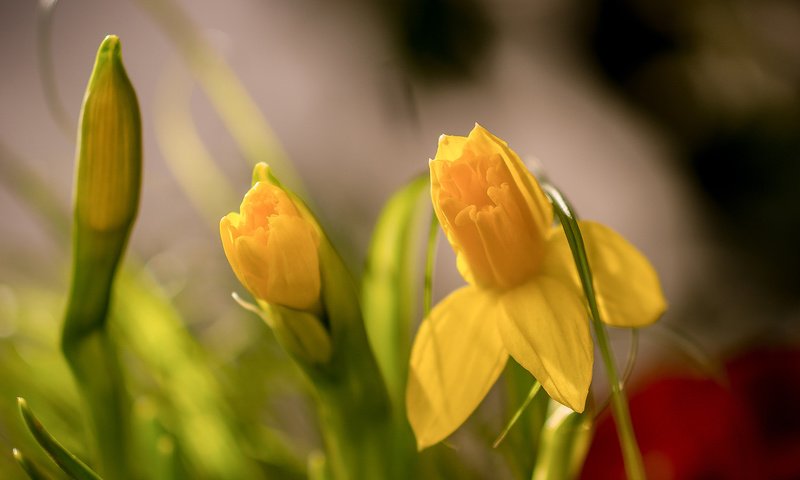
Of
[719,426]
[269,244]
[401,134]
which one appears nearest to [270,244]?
[269,244]

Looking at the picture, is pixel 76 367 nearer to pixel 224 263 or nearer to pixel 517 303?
pixel 517 303

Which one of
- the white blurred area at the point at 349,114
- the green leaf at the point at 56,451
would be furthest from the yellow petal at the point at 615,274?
the white blurred area at the point at 349,114

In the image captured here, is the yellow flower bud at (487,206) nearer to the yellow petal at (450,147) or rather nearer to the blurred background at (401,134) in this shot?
the yellow petal at (450,147)

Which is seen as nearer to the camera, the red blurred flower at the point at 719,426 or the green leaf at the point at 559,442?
the green leaf at the point at 559,442

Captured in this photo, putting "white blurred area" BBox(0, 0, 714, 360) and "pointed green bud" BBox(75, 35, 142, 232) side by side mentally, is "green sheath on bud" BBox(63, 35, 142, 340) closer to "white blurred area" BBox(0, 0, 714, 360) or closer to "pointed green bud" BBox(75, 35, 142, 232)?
"pointed green bud" BBox(75, 35, 142, 232)

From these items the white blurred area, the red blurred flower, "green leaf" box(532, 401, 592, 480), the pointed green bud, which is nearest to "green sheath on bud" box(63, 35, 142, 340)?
the pointed green bud

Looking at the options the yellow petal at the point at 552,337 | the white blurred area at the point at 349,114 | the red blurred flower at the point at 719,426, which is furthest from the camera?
the white blurred area at the point at 349,114
